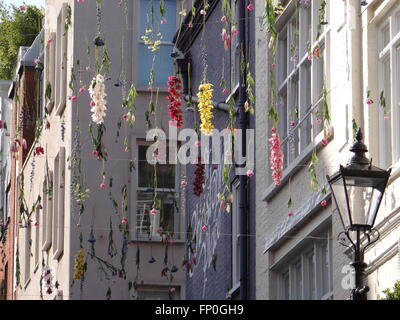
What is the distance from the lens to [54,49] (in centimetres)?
2933

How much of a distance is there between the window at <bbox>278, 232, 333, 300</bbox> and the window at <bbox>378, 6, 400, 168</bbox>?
5.95 feet

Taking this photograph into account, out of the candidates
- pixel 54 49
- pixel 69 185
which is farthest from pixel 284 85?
pixel 54 49

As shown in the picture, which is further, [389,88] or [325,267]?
[325,267]

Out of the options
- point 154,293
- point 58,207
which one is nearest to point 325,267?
point 154,293

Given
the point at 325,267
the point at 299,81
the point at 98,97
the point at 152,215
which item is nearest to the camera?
the point at 98,97

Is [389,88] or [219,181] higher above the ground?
[219,181]

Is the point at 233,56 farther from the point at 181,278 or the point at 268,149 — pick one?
the point at 181,278

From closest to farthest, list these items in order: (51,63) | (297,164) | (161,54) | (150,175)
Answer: (297,164) → (150,175) → (161,54) → (51,63)

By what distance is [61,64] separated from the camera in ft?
91.6

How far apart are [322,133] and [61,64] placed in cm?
1305

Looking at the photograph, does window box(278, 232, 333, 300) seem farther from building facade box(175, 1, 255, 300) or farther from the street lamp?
the street lamp

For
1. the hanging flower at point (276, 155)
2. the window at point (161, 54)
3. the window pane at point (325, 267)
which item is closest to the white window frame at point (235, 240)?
the window pane at point (325, 267)

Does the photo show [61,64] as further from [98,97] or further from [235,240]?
[98,97]
